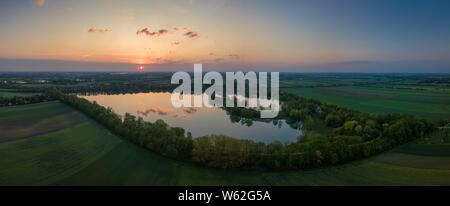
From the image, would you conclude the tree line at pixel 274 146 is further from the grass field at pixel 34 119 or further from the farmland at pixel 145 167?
the grass field at pixel 34 119

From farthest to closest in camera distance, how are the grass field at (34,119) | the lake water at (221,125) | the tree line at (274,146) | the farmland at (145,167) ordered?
1. the lake water at (221,125)
2. the grass field at (34,119)
3. the tree line at (274,146)
4. the farmland at (145,167)

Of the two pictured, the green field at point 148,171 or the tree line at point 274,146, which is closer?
the green field at point 148,171

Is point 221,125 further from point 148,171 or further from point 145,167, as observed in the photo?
point 148,171

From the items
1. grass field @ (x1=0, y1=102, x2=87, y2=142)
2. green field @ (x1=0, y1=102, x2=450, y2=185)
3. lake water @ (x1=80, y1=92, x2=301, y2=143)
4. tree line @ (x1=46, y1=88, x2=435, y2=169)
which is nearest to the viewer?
green field @ (x1=0, y1=102, x2=450, y2=185)

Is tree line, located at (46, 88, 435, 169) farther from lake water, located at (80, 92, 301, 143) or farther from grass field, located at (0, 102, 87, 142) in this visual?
grass field, located at (0, 102, 87, 142)

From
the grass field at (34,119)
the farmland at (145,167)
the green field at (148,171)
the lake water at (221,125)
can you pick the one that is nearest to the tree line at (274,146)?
the farmland at (145,167)

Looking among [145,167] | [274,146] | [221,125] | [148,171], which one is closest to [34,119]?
[145,167]

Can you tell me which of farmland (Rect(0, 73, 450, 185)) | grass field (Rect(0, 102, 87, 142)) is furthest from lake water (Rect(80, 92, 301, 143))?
grass field (Rect(0, 102, 87, 142))

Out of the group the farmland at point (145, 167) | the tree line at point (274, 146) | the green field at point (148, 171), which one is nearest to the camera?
the green field at point (148, 171)

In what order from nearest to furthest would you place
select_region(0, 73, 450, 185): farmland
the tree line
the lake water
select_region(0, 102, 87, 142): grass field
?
1. select_region(0, 73, 450, 185): farmland
2. the tree line
3. select_region(0, 102, 87, 142): grass field
4. the lake water
